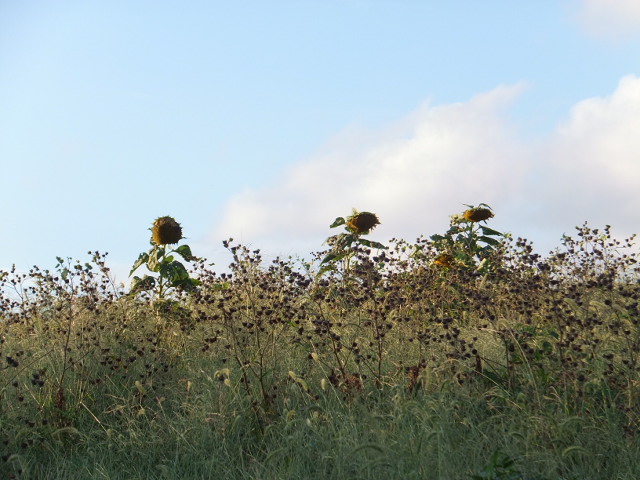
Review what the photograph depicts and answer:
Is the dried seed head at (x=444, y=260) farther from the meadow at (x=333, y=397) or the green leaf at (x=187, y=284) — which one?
the green leaf at (x=187, y=284)

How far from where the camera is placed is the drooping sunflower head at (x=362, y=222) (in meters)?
9.67

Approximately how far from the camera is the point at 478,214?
34.3 feet

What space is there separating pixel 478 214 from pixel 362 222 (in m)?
1.88

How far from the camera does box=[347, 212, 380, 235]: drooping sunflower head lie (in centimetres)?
967

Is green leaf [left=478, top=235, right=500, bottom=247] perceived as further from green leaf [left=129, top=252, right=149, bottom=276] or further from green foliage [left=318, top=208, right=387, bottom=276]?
green leaf [left=129, top=252, right=149, bottom=276]

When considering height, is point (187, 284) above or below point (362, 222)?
below

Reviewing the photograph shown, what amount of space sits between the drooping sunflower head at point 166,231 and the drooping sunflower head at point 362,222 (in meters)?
2.42

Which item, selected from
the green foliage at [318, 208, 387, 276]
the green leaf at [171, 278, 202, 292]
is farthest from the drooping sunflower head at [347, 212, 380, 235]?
the green leaf at [171, 278, 202, 292]

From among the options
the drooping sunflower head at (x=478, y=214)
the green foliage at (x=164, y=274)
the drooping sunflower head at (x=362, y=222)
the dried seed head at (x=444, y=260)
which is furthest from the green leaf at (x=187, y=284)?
the drooping sunflower head at (x=478, y=214)

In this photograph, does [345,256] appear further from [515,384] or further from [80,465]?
[80,465]

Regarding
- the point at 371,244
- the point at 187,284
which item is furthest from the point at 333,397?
the point at 371,244

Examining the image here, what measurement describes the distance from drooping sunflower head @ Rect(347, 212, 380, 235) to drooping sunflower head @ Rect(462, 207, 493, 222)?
154 cm

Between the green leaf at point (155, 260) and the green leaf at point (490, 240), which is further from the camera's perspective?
the green leaf at point (490, 240)

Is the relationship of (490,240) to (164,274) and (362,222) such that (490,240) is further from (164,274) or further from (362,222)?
(164,274)
